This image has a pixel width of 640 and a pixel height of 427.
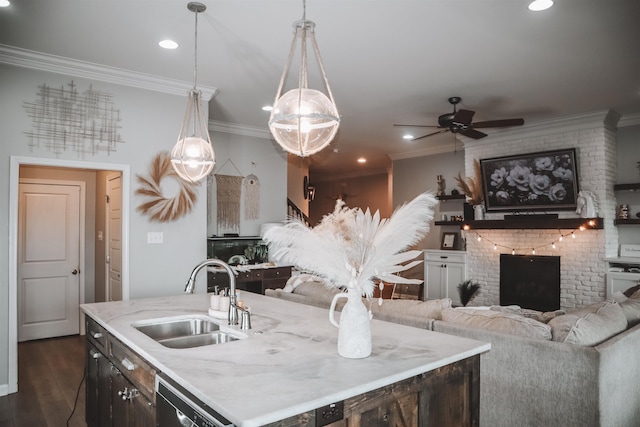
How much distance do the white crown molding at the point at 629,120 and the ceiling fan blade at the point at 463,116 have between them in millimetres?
2865

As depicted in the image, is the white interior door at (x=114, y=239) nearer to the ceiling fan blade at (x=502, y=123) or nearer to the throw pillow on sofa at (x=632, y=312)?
the ceiling fan blade at (x=502, y=123)

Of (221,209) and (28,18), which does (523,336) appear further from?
(221,209)

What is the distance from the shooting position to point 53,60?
390cm

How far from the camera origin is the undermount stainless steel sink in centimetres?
229

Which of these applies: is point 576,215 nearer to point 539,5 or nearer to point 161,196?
point 539,5

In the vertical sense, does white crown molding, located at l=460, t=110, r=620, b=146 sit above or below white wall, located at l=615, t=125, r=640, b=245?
above

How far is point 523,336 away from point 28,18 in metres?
3.89

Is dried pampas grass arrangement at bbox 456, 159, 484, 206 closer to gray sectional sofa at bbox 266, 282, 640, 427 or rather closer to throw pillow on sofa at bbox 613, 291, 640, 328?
throw pillow on sofa at bbox 613, 291, 640, 328

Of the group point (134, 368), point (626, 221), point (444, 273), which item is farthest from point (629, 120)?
point (134, 368)

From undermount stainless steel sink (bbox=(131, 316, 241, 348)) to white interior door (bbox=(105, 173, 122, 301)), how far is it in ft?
8.09

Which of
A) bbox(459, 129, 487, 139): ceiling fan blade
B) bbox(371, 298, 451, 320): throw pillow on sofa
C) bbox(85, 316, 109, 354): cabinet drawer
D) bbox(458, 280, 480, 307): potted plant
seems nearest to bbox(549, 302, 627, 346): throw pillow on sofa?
bbox(371, 298, 451, 320): throw pillow on sofa

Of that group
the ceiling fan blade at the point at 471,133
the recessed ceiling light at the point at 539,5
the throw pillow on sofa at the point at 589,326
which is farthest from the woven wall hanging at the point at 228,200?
the throw pillow on sofa at the point at 589,326

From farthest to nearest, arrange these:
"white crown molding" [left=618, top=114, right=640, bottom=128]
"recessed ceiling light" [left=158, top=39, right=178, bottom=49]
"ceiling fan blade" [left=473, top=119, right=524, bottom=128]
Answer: "white crown molding" [left=618, top=114, right=640, bottom=128] < "ceiling fan blade" [left=473, top=119, right=524, bottom=128] < "recessed ceiling light" [left=158, top=39, right=178, bottom=49]

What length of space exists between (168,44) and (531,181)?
5.22 metres
